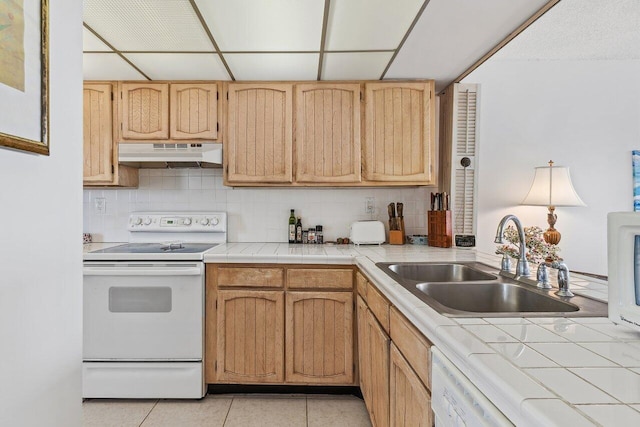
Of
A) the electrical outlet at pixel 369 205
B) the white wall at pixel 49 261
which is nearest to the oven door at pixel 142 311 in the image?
the white wall at pixel 49 261

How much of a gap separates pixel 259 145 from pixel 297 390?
1676 millimetres

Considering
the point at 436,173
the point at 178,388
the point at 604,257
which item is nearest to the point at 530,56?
the point at 436,173

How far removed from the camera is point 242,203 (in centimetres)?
296

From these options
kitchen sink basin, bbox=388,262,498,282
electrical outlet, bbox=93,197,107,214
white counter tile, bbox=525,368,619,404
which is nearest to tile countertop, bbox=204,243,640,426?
white counter tile, bbox=525,368,619,404

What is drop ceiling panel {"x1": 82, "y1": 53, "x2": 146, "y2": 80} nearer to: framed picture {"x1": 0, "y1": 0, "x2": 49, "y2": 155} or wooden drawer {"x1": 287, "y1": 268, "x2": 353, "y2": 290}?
framed picture {"x1": 0, "y1": 0, "x2": 49, "y2": 155}

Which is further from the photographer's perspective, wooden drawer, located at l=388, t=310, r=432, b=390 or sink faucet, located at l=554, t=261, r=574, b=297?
sink faucet, located at l=554, t=261, r=574, b=297

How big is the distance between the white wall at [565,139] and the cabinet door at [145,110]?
2.46 metres

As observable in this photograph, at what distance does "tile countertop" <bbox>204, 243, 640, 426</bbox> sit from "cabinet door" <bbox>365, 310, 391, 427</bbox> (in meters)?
0.37

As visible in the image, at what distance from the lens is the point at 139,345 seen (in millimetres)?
2244

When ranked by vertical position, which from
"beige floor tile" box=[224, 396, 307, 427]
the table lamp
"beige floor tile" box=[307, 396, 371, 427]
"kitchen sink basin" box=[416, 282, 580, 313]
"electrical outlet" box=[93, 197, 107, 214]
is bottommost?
"beige floor tile" box=[224, 396, 307, 427]

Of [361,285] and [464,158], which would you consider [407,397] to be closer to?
[361,285]

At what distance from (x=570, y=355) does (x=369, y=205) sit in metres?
2.26

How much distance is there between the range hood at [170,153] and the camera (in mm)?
2545

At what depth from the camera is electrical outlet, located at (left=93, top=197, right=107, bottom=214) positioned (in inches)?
116
